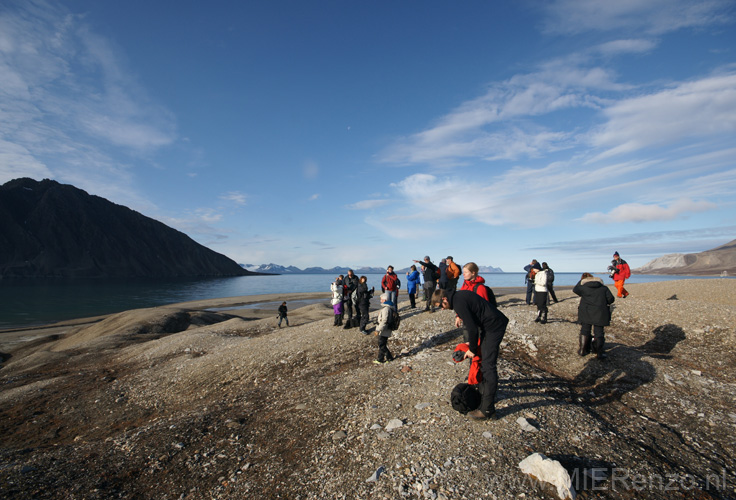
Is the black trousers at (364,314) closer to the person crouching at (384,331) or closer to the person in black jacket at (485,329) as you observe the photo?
the person crouching at (384,331)

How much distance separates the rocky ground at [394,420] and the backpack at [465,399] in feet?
1.02

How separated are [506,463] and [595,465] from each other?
1.36 metres

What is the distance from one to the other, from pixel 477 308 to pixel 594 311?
5.53m

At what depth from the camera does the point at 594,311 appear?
9242mm

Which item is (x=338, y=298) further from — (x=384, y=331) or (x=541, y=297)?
(x=541, y=297)

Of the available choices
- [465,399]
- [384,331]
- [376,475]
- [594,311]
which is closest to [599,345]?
[594,311]

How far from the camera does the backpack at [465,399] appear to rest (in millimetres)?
6160

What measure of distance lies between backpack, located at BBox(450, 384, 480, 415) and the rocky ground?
0.31 meters

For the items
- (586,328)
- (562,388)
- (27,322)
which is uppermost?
(586,328)

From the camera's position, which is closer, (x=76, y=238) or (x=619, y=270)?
(x=619, y=270)

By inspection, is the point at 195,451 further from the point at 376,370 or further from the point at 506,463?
the point at 506,463

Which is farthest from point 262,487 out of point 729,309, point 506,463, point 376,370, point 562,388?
point 729,309

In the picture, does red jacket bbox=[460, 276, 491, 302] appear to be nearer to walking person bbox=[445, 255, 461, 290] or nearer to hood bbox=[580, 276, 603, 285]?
hood bbox=[580, 276, 603, 285]

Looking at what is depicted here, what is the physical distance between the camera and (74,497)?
5.38 m
